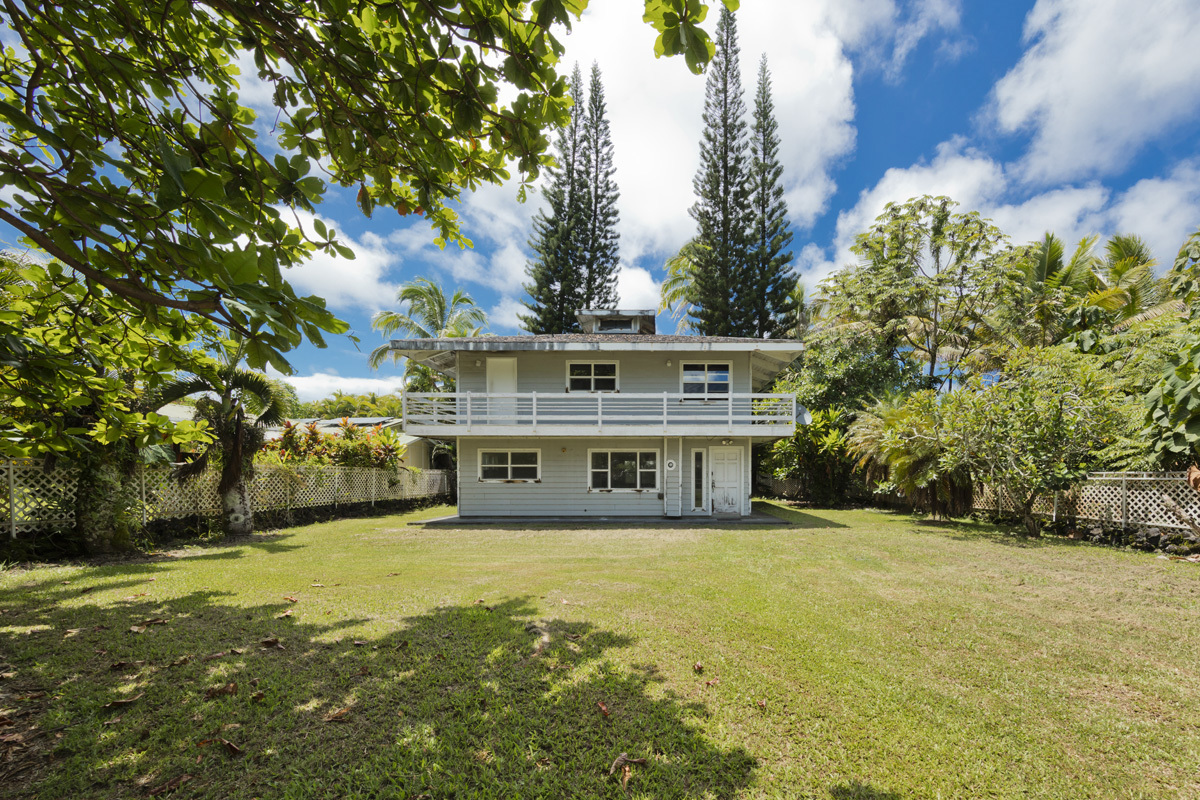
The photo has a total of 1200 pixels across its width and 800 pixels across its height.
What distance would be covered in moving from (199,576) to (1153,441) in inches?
600

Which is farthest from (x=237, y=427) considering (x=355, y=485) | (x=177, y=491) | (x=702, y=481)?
(x=702, y=481)

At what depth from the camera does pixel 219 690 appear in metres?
3.05

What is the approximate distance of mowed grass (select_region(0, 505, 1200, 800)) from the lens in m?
2.38

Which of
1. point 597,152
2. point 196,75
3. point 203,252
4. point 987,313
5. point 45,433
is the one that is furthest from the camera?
point 597,152

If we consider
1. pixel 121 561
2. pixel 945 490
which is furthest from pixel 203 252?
pixel 945 490

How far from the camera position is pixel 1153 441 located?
8898 millimetres

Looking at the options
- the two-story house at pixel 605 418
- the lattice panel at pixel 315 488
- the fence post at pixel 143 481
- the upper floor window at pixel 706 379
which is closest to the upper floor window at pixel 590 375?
the two-story house at pixel 605 418

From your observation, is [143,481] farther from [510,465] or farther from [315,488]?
[510,465]

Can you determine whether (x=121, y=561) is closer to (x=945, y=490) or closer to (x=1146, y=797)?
(x=1146, y=797)

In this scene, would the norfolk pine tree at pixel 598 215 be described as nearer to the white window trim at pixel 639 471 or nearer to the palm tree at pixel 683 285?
the palm tree at pixel 683 285

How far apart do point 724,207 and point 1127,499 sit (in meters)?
22.0

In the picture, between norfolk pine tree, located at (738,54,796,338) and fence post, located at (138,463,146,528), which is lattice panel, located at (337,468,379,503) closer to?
fence post, located at (138,463,146,528)

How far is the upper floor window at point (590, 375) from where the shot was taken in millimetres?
14797

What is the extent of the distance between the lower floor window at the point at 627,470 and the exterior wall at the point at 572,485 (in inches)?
7.9
